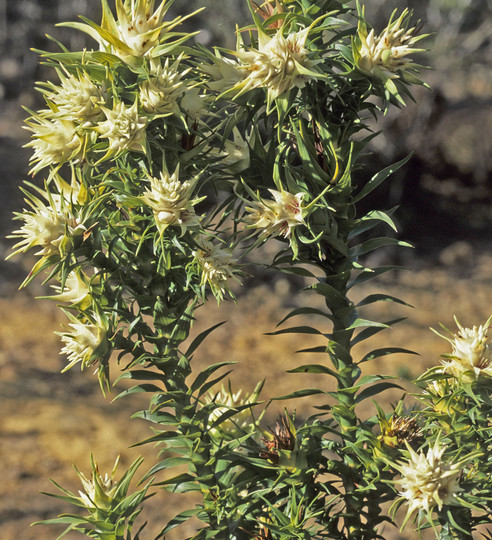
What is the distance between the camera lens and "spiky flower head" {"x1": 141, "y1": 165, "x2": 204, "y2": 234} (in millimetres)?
560

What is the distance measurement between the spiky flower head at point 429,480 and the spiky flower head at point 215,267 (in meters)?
0.21

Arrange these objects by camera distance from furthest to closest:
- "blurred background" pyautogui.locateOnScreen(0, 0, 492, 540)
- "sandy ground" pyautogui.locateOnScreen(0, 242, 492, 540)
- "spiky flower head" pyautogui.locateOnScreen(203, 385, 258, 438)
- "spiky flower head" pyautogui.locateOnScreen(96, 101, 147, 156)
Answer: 1. "blurred background" pyautogui.locateOnScreen(0, 0, 492, 540)
2. "sandy ground" pyautogui.locateOnScreen(0, 242, 492, 540)
3. "spiky flower head" pyautogui.locateOnScreen(203, 385, 258, 438)
4. "spiky flower head" pyautogui.locateOnScreen(96, 101, 147, 156)

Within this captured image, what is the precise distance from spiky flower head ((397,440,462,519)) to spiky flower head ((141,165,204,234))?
0.92 feet

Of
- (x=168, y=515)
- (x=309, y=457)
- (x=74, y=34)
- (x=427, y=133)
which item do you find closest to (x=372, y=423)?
(x=309, y=457)

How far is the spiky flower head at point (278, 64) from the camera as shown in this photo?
1.83ft

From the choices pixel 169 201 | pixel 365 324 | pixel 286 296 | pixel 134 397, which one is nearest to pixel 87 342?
pixel 169 201

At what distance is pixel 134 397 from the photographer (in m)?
3.06

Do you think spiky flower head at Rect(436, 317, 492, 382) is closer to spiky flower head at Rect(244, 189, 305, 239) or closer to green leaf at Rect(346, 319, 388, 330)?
green leaf at Rect(346, 319, 388, 330)

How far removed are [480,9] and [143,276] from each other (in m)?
6.20

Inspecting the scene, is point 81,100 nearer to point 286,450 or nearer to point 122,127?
point 122,127

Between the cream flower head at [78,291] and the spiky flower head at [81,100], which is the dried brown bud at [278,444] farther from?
the spiky flower head at [81,100]

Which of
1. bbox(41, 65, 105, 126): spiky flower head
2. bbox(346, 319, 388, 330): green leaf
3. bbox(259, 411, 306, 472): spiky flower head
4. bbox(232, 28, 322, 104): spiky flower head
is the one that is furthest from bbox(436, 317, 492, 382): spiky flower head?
bbox(41, 65, 105, 126): spiky flower head

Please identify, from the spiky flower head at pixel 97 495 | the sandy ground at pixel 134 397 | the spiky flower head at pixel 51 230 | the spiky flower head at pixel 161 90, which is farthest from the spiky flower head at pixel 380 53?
the sandy ground at pixel 134 397

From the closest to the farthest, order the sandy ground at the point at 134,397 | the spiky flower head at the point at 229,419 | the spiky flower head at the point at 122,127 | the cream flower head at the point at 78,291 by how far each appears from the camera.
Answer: the spiky flower head at the point at 122,127 < the cream flower head at the point at 78,291 < the spiky flower head at the point at 229,419 < the sandy ground at the point at 134,397
